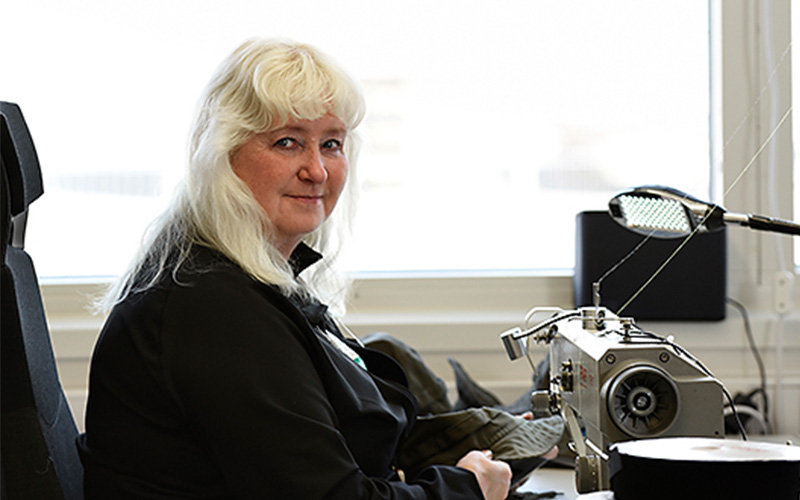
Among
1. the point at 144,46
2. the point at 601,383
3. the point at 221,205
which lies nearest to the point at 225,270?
the point at 221,205

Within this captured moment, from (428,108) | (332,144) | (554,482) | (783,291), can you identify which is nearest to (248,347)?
(332,144)

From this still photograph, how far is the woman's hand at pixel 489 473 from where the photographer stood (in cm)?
134

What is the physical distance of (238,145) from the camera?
1.31m

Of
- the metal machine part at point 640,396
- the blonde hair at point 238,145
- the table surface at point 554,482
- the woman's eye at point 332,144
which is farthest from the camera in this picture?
the table surface at point 554,482

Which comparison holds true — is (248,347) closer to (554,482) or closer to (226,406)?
(226,406)

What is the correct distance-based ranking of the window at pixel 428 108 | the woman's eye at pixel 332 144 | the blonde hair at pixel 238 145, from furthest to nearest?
the window at pixel 428 108
the woman's eye at pixel 332 144
the blonde hair at pixel 238 145

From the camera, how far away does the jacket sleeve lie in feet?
3.56

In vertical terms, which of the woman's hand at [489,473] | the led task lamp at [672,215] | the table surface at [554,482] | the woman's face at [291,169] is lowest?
the table surface at [554,482]

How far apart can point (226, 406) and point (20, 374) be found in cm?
31

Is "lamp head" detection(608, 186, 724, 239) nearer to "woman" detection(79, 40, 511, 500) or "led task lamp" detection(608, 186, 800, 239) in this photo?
"led task lamp" detection(608, 186, 800, 239)

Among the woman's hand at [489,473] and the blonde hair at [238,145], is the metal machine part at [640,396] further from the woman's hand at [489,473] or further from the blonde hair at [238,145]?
the blonde hair at [238,145]

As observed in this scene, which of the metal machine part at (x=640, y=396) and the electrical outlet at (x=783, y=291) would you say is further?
the electrical outlet at (x=783, y=291)

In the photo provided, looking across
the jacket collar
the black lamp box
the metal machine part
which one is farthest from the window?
the metal machine part

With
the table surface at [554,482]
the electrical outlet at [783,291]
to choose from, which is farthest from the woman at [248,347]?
the electrical outlet at [783,291]
